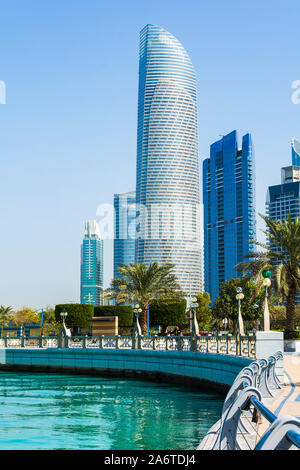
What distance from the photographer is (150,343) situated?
124ft

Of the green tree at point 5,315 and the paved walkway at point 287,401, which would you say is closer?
the paved walkway at point 287,401

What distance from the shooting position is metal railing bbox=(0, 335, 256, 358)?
28.4 metres

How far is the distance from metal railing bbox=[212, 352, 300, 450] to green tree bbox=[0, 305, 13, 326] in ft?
294

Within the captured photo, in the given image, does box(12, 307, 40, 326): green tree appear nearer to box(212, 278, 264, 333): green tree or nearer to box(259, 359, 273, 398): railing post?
box(212, 278, 264, 333): green tree

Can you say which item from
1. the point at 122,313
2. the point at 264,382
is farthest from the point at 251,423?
the point at 122,313

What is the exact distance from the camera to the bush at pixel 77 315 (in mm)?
60375

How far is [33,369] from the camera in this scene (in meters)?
41.5

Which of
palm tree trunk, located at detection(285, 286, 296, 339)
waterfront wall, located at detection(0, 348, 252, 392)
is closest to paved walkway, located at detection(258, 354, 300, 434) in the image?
waterfront wall, located at detection(0, 348, 252, 392)

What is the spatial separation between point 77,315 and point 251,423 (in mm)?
51067

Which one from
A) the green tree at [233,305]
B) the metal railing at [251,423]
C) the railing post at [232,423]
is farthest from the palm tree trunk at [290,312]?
the green tree at [233,305]

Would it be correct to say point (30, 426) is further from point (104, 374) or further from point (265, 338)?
point (104, 374)

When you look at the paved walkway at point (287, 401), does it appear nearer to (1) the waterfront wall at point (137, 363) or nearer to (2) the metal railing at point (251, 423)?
(2) the metal railing at point (251, 423)

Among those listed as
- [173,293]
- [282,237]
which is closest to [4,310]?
[173,293]

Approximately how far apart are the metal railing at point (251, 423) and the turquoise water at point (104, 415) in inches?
178
